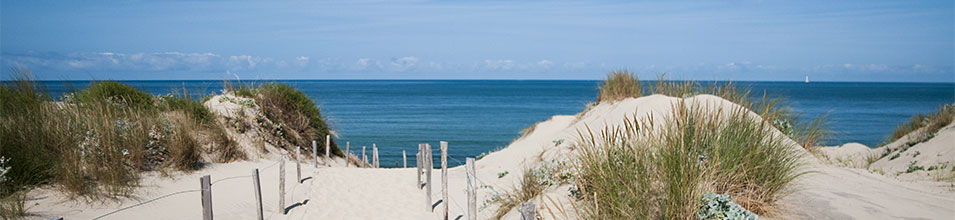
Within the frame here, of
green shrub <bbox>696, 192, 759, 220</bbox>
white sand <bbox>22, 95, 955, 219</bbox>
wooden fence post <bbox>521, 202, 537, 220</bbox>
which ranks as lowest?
white sand <bbox>22, 95, 955, 219</bbox>

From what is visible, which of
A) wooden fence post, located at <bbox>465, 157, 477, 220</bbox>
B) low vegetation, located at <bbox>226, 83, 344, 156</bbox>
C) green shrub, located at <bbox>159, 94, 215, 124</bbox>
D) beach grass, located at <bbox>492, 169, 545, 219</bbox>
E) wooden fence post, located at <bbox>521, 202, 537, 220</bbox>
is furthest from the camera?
low vegetation, located at <bbox>226, 83, 344, 156</bbox>

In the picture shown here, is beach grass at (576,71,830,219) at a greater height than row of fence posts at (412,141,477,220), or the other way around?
beach grass at (576,71,830,219)

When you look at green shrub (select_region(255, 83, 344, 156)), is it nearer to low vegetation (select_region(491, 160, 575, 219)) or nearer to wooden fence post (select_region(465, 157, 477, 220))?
wooden fence post (select_region(465, 157, 477, 220))

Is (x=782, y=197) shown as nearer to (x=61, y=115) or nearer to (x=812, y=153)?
(x=812, y=153)

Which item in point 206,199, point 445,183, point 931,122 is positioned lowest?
point 445,183

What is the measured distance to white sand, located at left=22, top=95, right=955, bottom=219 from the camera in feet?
18.8

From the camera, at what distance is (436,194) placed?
39.6 feet

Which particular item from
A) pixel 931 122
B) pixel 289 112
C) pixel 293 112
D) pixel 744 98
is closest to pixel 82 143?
pixel 289 112

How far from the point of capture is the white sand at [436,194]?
18.8 ft

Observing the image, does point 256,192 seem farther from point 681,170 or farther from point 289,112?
point 289,112

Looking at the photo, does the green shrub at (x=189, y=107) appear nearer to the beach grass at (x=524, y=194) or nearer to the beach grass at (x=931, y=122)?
the beach grass at (x=524, y=194)

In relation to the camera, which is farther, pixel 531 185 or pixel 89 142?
pixel 89 142

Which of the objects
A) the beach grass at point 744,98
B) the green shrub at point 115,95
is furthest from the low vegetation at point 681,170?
the green shrub at point 115,95

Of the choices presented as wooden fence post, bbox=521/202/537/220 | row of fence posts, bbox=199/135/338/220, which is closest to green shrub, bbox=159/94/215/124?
row of fence posts, bbox=199/135/338/220
